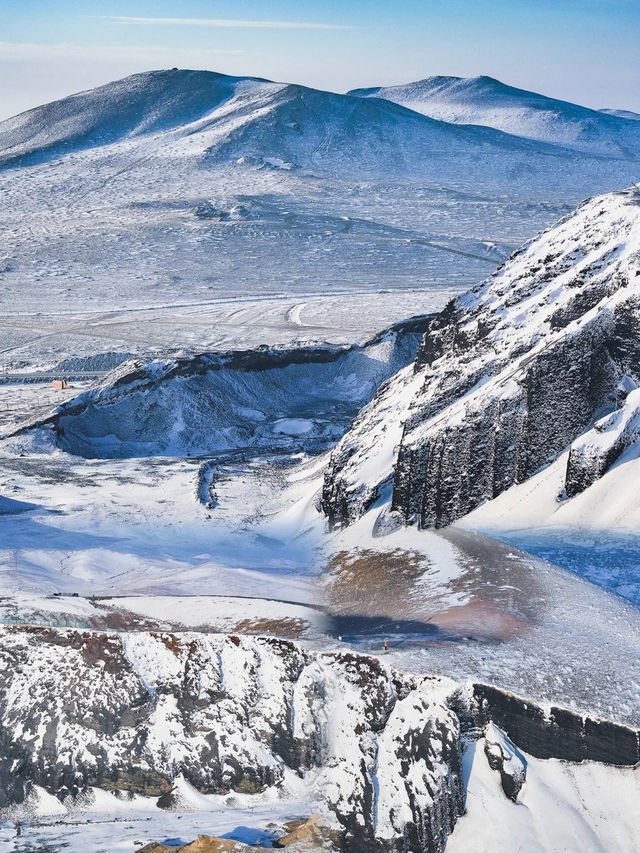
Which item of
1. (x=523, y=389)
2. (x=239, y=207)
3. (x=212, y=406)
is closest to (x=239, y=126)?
(x=239, y=207)

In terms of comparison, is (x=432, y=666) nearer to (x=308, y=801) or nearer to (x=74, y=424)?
(x=308, y=801)

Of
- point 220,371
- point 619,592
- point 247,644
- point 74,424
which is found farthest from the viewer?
point 220,371

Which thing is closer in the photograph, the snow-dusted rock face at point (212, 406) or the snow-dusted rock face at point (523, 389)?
the snow-dusted rock face at point (523, 389)

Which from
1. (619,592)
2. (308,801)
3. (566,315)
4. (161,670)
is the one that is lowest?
(308,801)

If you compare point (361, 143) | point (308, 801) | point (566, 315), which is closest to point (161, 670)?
point (308, 801)

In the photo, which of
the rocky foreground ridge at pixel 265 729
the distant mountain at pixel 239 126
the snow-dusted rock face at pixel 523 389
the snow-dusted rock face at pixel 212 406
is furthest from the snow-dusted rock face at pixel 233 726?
the distant mountain at pixel 239 126

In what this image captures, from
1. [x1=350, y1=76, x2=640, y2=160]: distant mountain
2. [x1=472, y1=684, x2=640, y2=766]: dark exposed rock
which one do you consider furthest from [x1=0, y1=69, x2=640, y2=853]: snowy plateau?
[x1=350, y1=76, x2=640, y2=160]: distant mountain

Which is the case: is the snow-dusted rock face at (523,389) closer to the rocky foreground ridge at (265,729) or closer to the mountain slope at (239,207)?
the rocky foreground ridge at (265,729)
